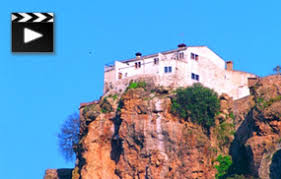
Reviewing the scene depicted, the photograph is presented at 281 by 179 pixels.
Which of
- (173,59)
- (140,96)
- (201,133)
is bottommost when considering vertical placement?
(201,133)

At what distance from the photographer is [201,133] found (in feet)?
193

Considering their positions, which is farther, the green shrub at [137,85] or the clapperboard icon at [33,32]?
the green shrub at [137,85]

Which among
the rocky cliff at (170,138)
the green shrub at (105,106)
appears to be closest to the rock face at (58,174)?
the rocky cliff at (170,138)

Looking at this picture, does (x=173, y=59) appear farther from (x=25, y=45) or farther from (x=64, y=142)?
(x=25, y=45)

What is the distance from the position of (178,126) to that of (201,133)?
2.72 meters

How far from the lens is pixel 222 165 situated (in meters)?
58.8

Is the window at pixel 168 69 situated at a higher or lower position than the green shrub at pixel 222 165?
higher

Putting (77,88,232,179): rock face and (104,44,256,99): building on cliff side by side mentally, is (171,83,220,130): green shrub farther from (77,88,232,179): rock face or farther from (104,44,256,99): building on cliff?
(104,44,256,99): building on cliff

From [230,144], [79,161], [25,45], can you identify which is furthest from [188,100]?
[25,45]

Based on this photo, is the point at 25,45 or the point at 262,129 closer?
the point at 25,45

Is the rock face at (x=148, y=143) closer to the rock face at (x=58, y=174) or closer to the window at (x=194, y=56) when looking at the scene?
the window at (x=194, y=56)

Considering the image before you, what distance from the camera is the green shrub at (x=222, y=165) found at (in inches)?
2288

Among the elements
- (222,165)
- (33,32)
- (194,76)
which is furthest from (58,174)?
(33,32)

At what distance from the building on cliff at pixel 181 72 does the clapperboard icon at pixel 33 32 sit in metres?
53.9
